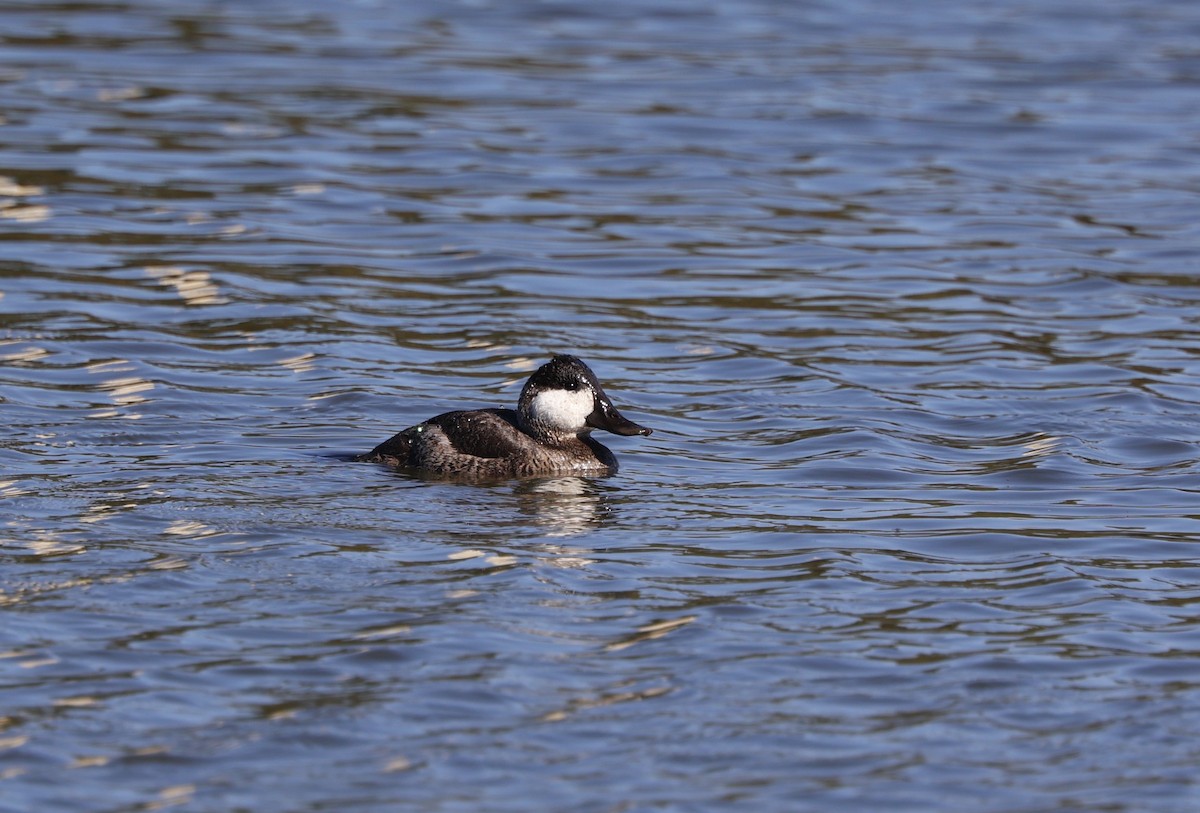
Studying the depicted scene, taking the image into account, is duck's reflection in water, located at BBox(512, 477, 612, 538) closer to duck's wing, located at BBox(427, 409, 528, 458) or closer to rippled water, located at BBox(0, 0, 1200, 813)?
rippled water, located at BBox(0, 0, 1200, 813)

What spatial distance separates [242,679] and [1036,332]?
7566 mm

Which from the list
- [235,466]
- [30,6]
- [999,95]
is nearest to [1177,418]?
[235,466]

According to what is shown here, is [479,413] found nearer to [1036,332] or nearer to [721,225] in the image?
[1036,332]

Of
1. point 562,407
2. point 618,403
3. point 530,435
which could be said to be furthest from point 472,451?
point 618,403

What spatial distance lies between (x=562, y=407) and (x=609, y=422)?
26 cm

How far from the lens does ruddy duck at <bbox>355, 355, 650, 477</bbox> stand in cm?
929

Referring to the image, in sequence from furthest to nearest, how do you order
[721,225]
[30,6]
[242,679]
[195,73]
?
[30,6], [195,73], [721,225], [242,679]

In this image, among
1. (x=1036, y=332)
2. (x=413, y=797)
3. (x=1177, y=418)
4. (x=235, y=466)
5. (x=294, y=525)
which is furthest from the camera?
(x=1036, y=332)

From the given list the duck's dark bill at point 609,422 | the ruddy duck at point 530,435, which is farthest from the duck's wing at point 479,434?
the duck's dark bill at point 609,422

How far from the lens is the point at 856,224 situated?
51.1 feet

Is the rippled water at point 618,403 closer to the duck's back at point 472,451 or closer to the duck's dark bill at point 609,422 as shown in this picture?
the duck's back at point 472,451

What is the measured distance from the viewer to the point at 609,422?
31.6 ft

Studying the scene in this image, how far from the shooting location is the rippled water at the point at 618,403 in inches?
240

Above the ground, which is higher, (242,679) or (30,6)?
(30,6)
